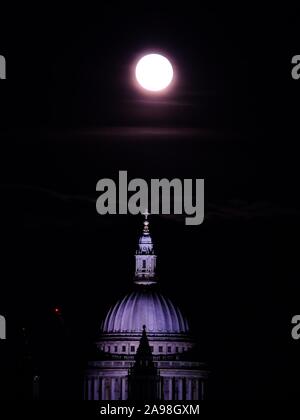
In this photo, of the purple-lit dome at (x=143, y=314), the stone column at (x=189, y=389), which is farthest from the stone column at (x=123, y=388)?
the purple-lit dome at (x=143, y=314)

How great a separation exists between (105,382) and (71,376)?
21.4 meters

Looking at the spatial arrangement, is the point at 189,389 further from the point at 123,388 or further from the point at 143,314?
the point at 143,314

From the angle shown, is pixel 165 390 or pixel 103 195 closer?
pixel 103 195

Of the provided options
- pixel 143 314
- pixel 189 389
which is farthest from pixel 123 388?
pixel 143 314

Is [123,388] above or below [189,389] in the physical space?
below

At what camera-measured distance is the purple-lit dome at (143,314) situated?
73938 mm

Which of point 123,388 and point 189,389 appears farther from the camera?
point 189,389

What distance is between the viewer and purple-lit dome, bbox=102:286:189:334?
73.9m

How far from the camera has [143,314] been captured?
249ft

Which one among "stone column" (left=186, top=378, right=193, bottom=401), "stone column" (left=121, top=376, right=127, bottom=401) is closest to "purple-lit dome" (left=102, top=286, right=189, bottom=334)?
"stone column" (left=121, top=376, right=127, bottom=401)
